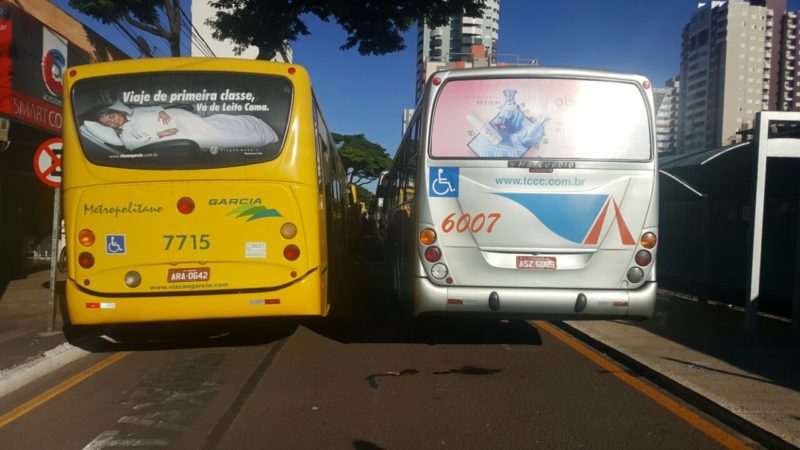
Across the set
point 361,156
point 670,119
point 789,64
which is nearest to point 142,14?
point 361,156

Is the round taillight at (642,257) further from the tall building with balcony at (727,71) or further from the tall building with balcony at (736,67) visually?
the tall building with balcony at (727,71)

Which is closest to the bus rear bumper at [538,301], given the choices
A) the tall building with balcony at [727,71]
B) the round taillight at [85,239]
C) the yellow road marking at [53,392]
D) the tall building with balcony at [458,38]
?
the round taillight at [85,239]

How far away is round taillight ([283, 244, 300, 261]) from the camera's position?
21.0 ft

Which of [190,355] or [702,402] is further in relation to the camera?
[190,355]

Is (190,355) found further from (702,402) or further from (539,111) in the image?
(702,402)

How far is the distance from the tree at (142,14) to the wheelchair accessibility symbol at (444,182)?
34.3 feet

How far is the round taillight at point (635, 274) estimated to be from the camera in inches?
247

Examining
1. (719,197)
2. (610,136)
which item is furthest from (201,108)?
(719,197)

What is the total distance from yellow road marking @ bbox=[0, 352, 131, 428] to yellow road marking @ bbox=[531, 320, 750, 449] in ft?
16.9

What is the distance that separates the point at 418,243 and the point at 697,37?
10811 centimetres

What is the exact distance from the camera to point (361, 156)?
167 ft

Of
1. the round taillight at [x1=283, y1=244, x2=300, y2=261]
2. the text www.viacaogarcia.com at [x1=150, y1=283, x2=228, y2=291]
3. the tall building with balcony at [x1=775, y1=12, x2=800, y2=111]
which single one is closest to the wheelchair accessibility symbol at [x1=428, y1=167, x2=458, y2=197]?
the round taillight at [x1=283, y1=244, x2=300, y2=261]

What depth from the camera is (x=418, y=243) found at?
640 cm

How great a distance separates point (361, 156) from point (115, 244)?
4515 cm
